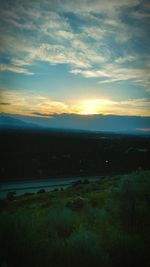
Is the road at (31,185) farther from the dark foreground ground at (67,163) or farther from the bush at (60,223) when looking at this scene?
the bush at (60,223)

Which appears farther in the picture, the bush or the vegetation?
the bush

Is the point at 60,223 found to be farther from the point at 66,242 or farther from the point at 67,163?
the point at 67,163

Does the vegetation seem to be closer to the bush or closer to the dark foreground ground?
the bush

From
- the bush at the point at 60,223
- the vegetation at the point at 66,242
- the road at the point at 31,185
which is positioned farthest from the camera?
the road at the point at 31,185

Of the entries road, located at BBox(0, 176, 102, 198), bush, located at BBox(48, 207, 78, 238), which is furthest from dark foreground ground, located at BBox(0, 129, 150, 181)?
bush, located at BBox(48, 207, 78, 238)

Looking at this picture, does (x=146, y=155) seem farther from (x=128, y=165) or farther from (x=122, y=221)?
(x=122, y=221)

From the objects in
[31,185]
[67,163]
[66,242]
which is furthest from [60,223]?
[67,163]

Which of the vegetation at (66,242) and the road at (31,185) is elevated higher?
the vegetation at (66,242)

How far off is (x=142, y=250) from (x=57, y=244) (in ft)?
6.13

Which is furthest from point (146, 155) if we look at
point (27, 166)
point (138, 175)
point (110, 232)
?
point (110, 232)

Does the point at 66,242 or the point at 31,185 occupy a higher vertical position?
the point at 66,242

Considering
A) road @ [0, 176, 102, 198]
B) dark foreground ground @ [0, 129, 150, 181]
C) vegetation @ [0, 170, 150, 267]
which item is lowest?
road @ [0, 176, 102, 198]

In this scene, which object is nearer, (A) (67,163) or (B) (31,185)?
(B) (31,185)

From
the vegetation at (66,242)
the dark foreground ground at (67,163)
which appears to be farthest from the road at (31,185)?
the vegetation at (66,242)
